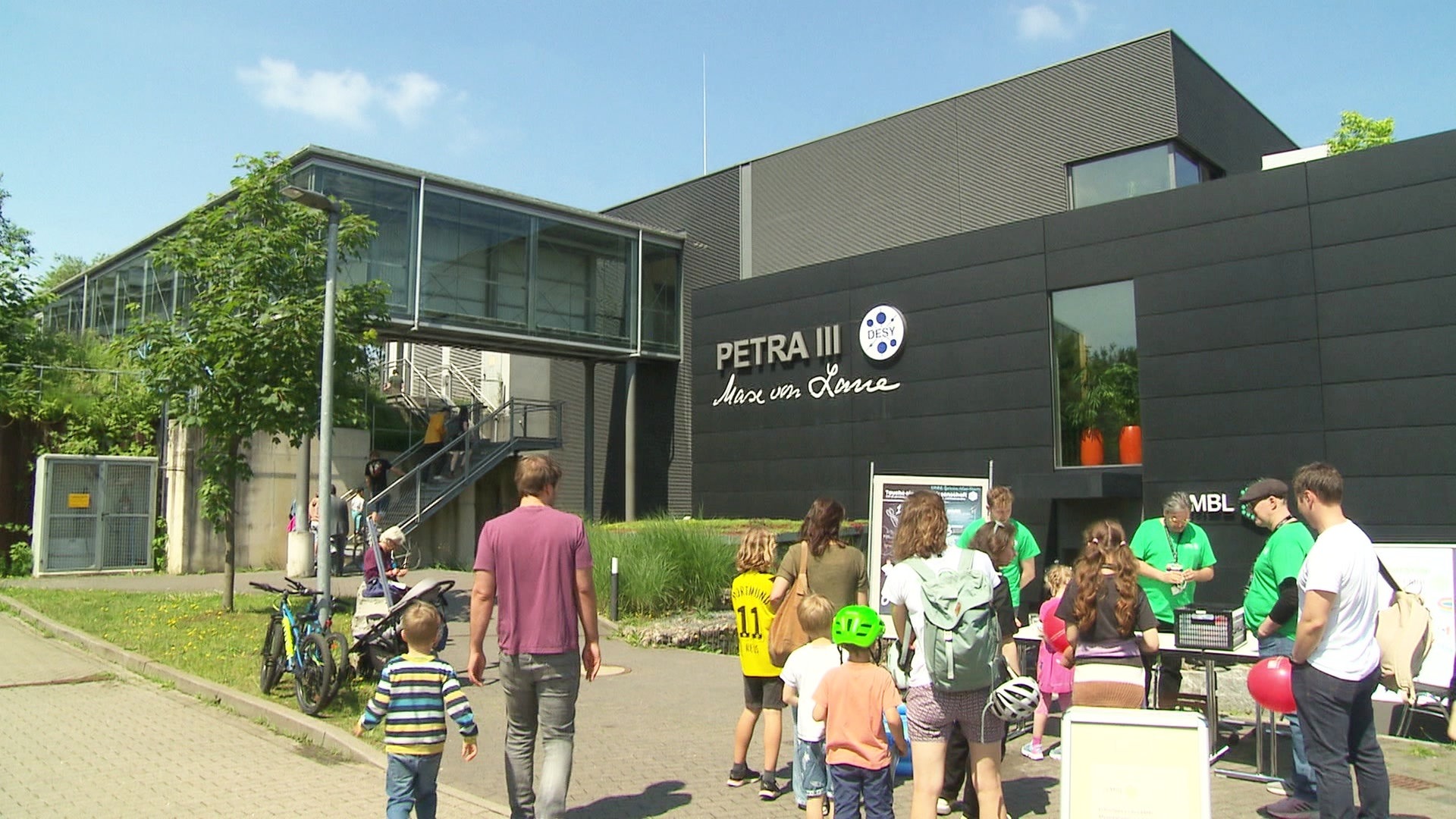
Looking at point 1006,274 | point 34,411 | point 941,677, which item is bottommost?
point 941,677

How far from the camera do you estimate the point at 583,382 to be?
96.7ft

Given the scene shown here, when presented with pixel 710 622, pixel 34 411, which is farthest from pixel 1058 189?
pixel 34 411

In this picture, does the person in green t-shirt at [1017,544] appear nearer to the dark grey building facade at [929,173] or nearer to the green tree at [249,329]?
the green tree at [249,329]

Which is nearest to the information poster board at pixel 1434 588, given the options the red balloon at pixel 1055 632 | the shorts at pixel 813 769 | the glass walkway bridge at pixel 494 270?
the red balloon at pixel 1055 632

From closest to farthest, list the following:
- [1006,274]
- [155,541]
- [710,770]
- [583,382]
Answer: [710,770], [1006,274], [155,541], [583,382]

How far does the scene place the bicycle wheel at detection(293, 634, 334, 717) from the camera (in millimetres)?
8289

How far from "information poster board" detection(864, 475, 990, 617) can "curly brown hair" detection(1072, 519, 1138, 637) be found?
538 centimetres

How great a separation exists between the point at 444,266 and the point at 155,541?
7.92m

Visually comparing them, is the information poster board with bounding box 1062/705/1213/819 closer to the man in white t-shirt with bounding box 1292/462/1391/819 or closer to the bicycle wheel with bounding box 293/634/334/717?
the man in white t-shirt with bounding box 1292/462/1391/819

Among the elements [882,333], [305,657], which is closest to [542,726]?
[305,657]

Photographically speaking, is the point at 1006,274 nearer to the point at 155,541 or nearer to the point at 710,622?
the point at 710,622

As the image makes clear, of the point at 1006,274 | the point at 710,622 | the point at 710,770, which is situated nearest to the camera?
the point at 710,770

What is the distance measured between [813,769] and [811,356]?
1495 centimetres

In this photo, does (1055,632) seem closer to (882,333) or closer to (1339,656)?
(1339,656)
